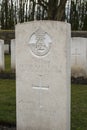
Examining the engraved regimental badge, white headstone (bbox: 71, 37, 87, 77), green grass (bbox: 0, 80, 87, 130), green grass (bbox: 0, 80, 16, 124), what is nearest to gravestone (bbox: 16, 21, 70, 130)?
the engraved regimental badge

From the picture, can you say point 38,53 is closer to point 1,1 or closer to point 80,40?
point 80,40

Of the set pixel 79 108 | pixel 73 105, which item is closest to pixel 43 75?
pixel 79 108

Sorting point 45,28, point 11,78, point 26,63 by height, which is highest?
point 45,28

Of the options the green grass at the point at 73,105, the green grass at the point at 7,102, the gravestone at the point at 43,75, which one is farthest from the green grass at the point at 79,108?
the green grass at the point at 7,102

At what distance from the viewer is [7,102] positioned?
7.15 metres

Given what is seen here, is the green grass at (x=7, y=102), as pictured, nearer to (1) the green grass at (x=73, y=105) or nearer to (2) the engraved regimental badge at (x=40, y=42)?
(1) the green grass at (x=73, y=105)

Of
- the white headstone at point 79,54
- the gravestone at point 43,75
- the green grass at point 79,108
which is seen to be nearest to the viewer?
the gravestone at point 43,75

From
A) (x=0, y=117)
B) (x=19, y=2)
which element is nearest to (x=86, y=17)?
(x=19, y=2)

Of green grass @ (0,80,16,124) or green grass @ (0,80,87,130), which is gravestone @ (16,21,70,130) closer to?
green grass @ (0,80,87,130)

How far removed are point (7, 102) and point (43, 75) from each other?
249 cm

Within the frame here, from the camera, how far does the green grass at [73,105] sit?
579cm

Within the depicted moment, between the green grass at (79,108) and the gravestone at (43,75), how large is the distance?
73cm

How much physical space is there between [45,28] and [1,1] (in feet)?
79.4

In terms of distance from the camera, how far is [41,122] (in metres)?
4.94
